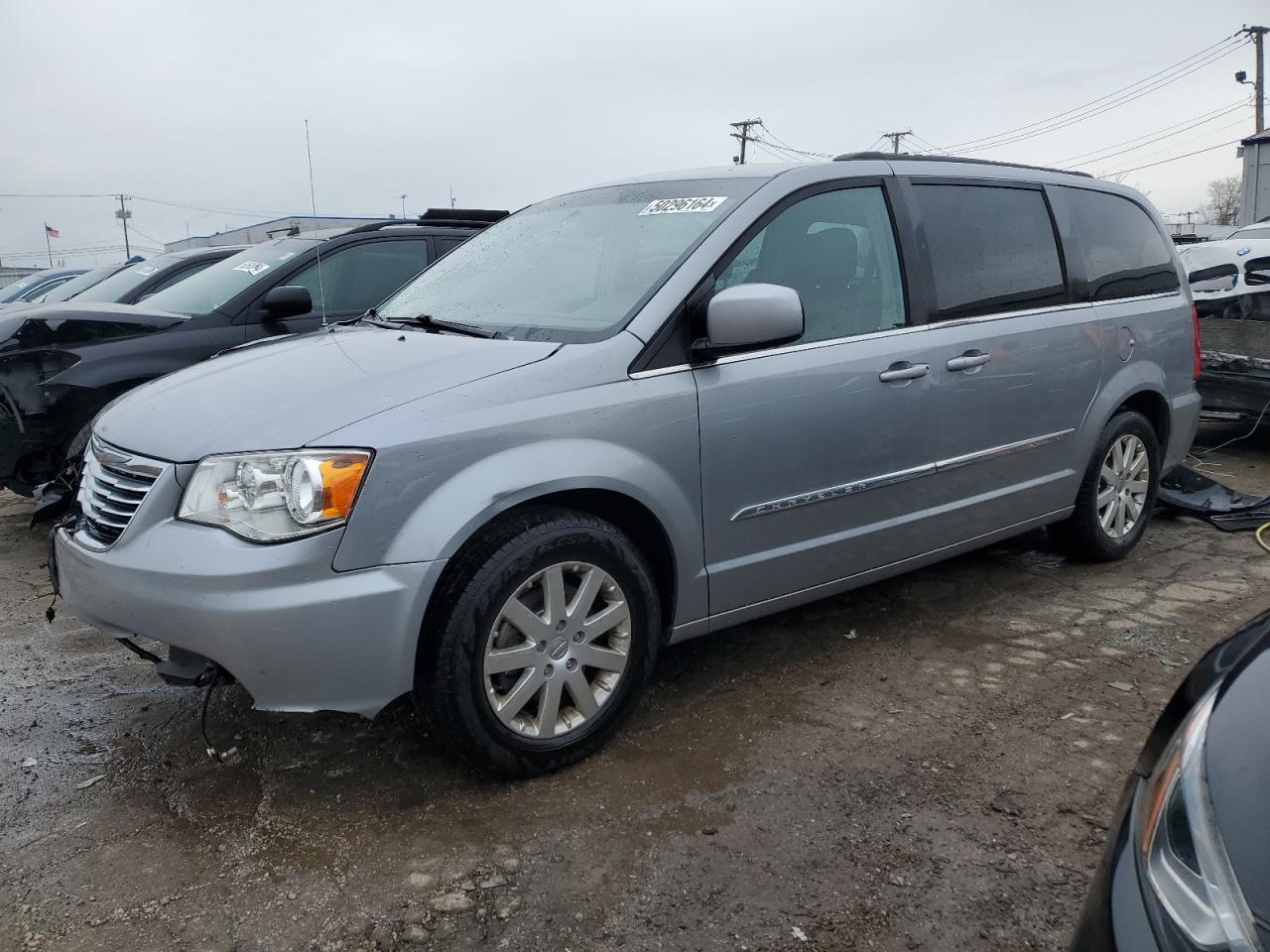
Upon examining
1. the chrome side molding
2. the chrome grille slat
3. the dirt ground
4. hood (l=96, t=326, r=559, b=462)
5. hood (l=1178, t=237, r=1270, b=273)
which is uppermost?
hood (l=1178, t=237, r=1270, b=273)

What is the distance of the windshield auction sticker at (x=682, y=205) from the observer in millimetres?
3367

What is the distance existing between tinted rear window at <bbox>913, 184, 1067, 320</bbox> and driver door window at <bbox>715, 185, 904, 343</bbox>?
0.24m

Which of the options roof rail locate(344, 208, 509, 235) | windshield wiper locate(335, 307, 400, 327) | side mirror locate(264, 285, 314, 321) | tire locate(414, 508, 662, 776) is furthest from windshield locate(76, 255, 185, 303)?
tire locate(414, 508, 662, 776)

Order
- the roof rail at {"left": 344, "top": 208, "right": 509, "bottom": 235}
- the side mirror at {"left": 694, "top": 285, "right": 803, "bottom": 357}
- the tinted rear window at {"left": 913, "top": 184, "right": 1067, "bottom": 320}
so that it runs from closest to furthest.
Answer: the side mirror at {"left": 694, "top": 285, "right": 803, "bottom": 357} < the tinted rear window at {"left": 913, "top": 184, "right": 1067, "bottom": 320} < the roof rail at {"left": 344, "top": 208, "right": 509, "bottom": 235}

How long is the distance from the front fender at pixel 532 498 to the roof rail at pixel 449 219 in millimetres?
4114

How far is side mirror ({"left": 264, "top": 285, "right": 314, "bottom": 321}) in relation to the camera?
15.9 ft

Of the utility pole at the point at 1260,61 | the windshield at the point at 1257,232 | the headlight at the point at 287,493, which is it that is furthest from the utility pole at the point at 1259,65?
the headlight at the point at 287,493

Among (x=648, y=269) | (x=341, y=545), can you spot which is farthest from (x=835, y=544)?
(x=341, y=545)

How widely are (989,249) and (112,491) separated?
3.23 meters

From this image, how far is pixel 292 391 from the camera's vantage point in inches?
108

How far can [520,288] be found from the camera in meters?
3.46

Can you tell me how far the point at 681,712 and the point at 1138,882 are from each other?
203 cm

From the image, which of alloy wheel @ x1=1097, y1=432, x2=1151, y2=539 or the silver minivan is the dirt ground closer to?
the silver minivan

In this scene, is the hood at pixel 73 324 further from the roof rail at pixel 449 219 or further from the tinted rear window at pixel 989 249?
the tinted rear window at pixel 989 249
